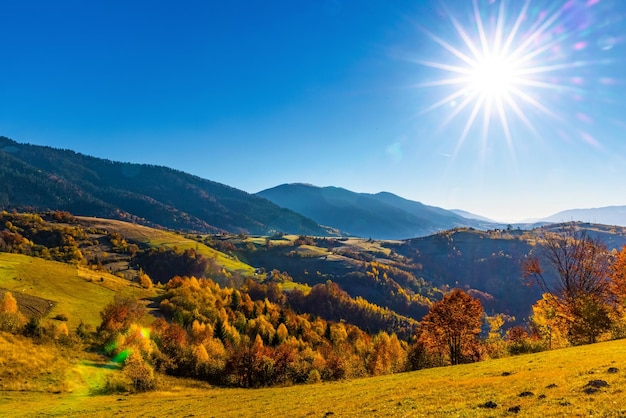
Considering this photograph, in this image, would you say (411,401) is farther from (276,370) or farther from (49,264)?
(49,264)

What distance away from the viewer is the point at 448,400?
89.2 feet

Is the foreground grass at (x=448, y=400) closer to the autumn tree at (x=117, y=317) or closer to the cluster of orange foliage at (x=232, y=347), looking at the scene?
the cluster of orange foliage at (x=232, y=347)

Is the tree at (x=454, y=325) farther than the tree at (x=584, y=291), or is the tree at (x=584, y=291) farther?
the tree at (x=454, y=325)

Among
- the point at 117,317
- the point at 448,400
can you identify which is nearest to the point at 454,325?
the point at 448,400

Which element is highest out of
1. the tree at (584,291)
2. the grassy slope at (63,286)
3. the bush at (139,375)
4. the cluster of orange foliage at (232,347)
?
the tree at (584,291)

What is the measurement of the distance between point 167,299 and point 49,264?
185 feet

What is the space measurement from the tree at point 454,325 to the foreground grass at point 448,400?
3450 centimetres

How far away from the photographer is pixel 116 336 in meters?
93.8

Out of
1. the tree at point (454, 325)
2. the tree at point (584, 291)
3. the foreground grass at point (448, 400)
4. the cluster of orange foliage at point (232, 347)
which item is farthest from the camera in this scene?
the cluster of orange foliage at point (232, 347)

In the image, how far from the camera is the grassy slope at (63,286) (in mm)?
119125

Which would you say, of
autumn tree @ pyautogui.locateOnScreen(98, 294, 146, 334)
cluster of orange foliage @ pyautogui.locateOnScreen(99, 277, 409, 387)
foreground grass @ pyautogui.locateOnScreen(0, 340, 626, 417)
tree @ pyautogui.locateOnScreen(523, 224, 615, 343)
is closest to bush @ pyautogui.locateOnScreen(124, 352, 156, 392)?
cluster of orange foliage @ pyautogui.locateOnScreen(99, 277, 409, 387)

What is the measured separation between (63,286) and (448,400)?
507 ft

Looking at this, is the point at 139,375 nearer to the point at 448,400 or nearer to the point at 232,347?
the point at 232,347

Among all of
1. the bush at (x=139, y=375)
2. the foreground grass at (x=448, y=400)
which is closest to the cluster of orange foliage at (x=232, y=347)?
the bush at (x=139, y=375)
